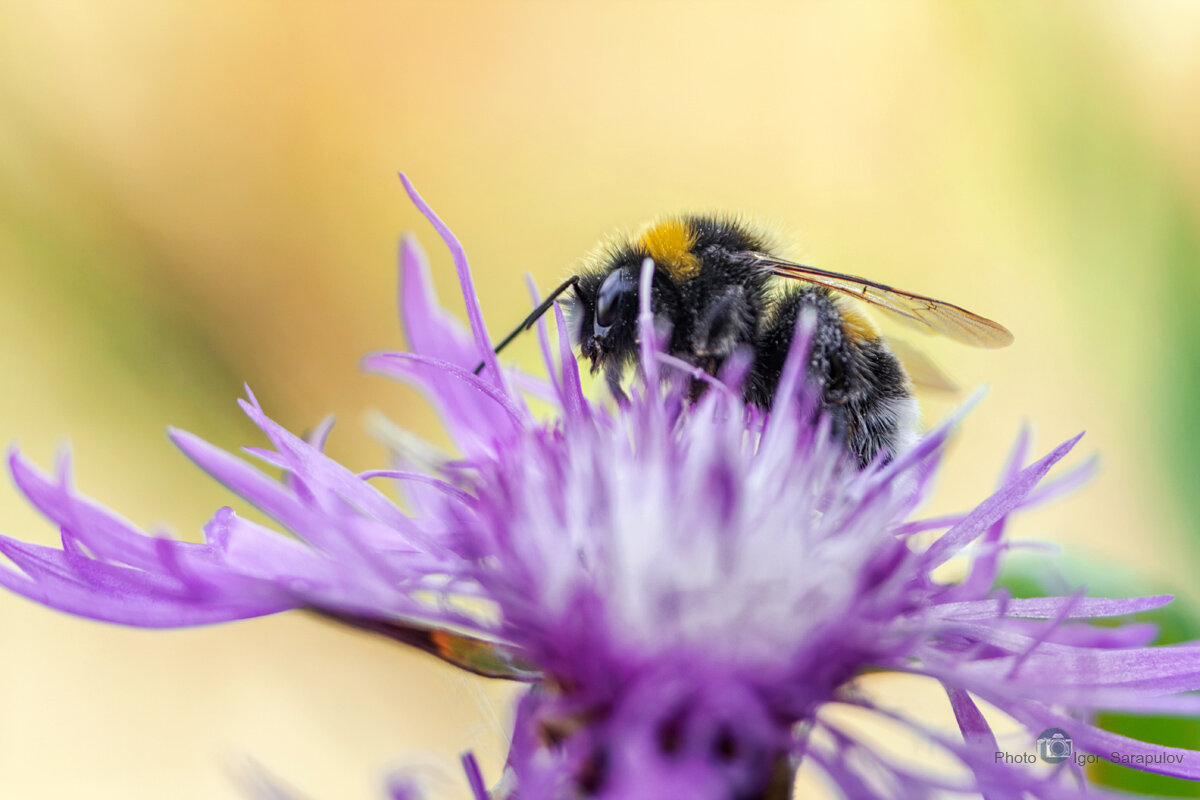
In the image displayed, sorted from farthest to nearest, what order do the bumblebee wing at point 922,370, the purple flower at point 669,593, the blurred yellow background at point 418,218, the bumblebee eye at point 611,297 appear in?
the blurred yellow background at point 418,218, the bumblebee wing at point 922,370, the bumblebee eye at point 611,297, the purple flower at point 669,593

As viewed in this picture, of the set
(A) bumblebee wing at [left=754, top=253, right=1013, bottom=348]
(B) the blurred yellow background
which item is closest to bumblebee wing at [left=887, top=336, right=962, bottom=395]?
(A) bumblebee wing at [left=754, top=253, right=1013, bottom=348]

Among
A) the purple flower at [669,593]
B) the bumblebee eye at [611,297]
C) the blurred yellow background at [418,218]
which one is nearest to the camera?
the purple flower at [669,593]

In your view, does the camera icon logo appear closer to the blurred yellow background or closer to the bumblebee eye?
the bumblebee eye

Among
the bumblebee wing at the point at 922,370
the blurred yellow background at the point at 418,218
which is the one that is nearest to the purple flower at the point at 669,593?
the bumblebee wing at the point at 922,370

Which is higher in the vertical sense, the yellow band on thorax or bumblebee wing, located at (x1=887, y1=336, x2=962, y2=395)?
bumblebee wing, located at (x1=887, y1=336, x2=962, y2=395)

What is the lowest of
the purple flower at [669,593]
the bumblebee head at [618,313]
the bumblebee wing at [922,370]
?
the purple flower at [669,593]

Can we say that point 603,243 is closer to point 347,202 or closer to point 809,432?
point 809,432

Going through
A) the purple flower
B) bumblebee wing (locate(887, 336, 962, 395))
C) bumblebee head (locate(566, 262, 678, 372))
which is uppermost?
bumblebee wing (locate(887, 336, 962, 395))

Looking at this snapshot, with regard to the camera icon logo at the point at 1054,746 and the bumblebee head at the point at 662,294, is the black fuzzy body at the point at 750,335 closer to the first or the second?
the bumblebee head at the point at 662,294
